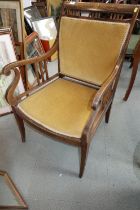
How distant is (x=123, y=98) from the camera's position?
1.91m

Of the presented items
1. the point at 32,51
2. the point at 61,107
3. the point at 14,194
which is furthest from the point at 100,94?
the point at 32,51

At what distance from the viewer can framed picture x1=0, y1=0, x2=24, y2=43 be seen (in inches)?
55.4

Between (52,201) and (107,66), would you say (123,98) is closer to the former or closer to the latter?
(107,66)

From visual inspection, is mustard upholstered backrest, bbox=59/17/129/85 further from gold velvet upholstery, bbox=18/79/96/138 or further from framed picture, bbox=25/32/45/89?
framed picture, bbox=25/32/45/89

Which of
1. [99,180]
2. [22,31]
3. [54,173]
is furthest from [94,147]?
[22,31]

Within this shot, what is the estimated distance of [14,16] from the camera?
1.45m

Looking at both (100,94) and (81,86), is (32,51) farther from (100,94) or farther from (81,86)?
(100,94)

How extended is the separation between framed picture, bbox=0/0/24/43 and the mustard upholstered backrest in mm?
413

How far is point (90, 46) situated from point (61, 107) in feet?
1.47

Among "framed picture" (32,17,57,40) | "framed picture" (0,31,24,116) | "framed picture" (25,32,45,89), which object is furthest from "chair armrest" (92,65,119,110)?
"framed picture" (32,17,57,40)

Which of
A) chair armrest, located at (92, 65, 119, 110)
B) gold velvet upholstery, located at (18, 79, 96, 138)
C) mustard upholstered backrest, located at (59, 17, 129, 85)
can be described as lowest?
gold velvet upholstery, located at (18, 79, 96, 138)

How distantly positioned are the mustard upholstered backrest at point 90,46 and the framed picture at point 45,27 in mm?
1102

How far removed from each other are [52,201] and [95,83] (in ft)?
2.68

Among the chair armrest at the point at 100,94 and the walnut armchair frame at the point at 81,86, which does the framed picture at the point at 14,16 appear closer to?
the walnut armchair frame at the point at 81,86
